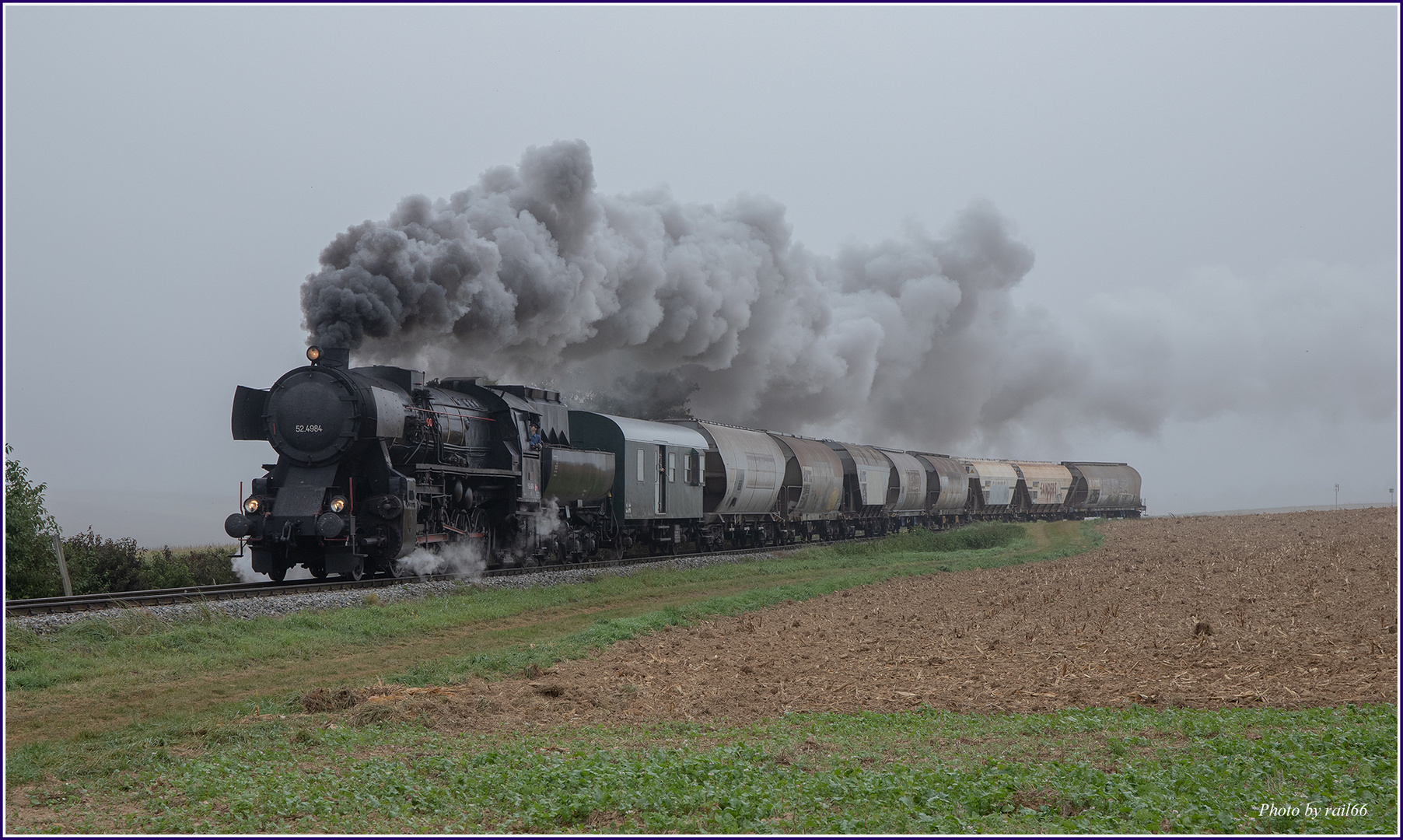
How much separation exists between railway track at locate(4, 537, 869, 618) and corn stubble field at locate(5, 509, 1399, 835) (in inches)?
64.9

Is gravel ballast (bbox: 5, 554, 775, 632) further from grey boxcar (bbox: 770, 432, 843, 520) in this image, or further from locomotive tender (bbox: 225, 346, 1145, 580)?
grey boxcar (bbox: 770, 432, 843, 520)

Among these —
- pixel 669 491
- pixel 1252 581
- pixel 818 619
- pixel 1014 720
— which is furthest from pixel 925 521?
pixel 1014 720

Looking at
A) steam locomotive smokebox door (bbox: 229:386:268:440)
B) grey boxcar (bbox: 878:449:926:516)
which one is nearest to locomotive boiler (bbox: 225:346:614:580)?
steam locomotive smokebox door (bbox: 229:386:268:440)

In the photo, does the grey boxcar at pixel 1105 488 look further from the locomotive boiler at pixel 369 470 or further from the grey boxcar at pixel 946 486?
the locomotive boiler at pixel 369 470

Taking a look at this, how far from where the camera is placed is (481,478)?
21.8m

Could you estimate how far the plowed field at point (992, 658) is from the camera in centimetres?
960

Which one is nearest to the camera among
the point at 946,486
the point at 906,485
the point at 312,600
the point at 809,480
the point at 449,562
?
the point at 312,600

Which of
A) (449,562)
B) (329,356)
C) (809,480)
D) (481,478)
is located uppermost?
(329,356)

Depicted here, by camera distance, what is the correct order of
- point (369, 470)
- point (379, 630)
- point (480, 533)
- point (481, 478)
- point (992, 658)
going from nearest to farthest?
point (992, 658) < point (379, 630) < point (369, 470) < point (481, 478) < point (480, 533)

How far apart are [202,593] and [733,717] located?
11372 mm

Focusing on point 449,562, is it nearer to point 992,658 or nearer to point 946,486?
point 992,658

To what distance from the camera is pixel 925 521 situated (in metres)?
52.0

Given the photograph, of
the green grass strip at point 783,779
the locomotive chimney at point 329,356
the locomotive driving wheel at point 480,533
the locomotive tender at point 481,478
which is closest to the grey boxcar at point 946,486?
the locomotive tender at point 481,478

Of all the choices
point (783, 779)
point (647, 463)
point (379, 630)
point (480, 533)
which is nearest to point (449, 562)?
point (480, 533)
